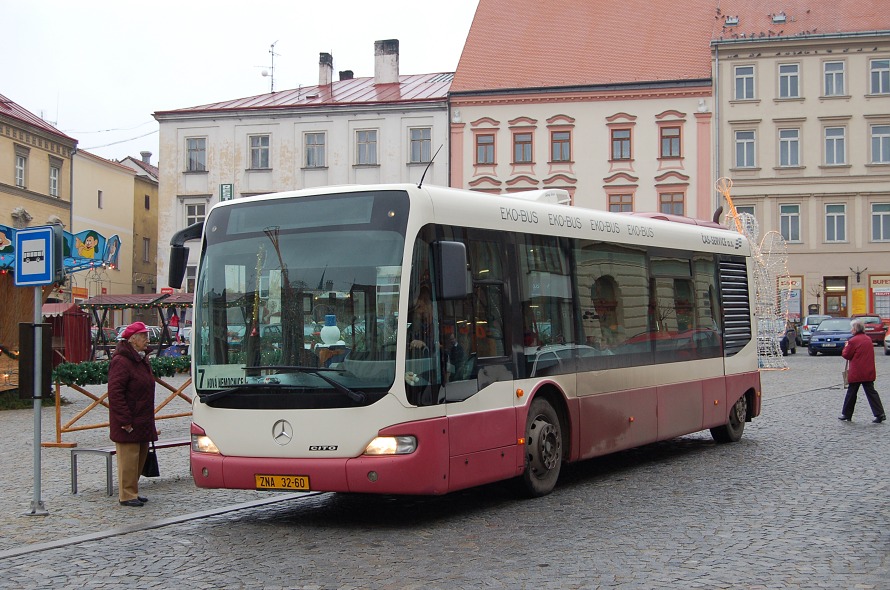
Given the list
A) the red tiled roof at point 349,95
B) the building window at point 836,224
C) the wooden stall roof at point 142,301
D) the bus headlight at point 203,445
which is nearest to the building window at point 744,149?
the building window at point 836,224

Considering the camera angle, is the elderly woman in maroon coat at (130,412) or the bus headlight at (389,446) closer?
the bus headlight at (389,446)

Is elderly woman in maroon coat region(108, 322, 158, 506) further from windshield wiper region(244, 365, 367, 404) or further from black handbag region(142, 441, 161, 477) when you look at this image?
windshield wiper region(244, 365, 367, 404)

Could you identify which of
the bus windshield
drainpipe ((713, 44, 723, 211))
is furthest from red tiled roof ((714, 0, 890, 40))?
the bus windshield

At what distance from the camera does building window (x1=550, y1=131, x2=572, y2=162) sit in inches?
2206

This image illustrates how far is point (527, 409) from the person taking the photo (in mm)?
10922

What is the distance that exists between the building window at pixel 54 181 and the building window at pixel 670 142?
29041mm

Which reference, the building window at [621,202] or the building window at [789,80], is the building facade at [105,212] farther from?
the building window at [789,80]

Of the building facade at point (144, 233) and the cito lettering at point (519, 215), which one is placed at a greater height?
the building facade at point (144, 233)

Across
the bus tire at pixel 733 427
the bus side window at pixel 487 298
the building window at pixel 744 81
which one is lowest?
the bus tire at pixel 733 427

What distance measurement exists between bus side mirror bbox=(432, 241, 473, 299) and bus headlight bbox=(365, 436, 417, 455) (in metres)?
1.22

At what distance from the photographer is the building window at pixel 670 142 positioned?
55.0m

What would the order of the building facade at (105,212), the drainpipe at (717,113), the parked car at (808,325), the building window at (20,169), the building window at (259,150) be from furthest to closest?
the building facade at (105,212), the building window at (259,150), the drainpipe at (717,113), the building window at (20,169), the parked car at (808,325)

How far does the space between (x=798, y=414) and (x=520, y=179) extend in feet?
122

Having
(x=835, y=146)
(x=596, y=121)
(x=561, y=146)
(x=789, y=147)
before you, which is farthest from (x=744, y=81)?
(x=561, y=146)
